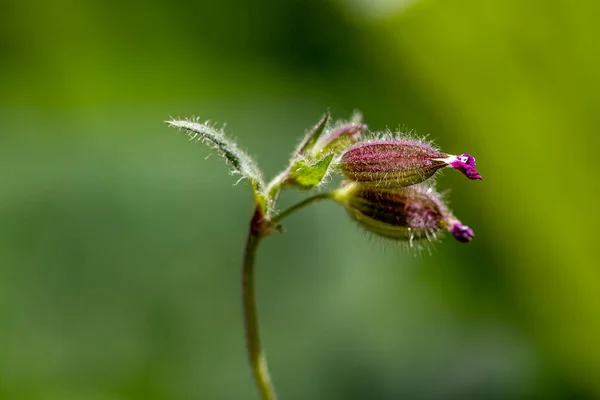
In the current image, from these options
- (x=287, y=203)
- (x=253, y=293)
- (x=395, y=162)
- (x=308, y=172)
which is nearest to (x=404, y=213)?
(x=395, y=162)

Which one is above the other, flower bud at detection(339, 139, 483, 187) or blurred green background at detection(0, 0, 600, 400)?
blurred green background at detection(0, 0, 600, 400)

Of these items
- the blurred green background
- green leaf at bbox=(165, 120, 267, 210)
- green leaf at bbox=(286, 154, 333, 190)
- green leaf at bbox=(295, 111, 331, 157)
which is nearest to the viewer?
green leaf at bbox=(165, 120, 267, 210)

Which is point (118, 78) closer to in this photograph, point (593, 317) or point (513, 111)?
point (513, 111)

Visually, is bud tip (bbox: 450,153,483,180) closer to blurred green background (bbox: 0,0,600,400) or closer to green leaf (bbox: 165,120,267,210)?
green leaf (bbox: 165,120,267,210)

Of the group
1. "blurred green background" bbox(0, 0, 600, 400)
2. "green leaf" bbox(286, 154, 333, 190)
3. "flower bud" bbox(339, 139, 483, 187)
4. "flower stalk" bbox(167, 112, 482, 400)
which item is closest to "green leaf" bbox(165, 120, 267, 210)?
"flower stalk" bbox(167, 112, 482, 400)

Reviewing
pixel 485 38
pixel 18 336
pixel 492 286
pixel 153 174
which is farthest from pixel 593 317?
pixel 18 336

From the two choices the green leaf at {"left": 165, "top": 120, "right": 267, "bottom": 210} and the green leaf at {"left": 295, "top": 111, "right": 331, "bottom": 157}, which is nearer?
the green leaf at {"left": 165, "top": 120, "right": 267, "bottom": 210}

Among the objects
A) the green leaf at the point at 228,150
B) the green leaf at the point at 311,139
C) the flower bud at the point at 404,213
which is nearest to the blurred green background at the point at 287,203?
the flower bud at the point at 404,213

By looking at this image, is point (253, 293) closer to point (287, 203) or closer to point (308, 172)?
point (308, 172)

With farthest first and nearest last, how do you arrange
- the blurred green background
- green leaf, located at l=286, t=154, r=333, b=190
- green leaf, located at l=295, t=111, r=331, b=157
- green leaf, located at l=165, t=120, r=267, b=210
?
the blurred green background → green leaf, located at l=295, t=111, r=331, b=157 → green leaf, located at l=286, t=154, r=333, b=190 → green leaf, located at l=165, t=120, r=267, b=210
